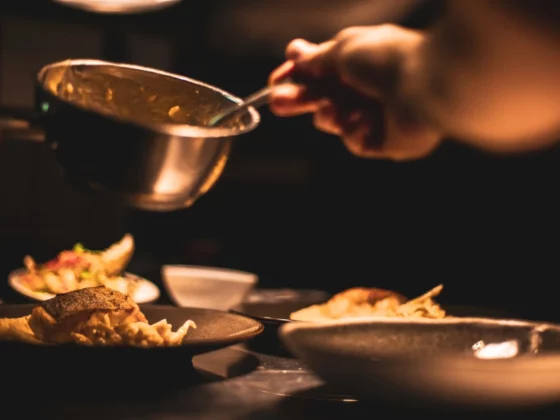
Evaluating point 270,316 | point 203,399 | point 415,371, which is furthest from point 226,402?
point 270,316

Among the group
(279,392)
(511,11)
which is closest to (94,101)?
(279,392)

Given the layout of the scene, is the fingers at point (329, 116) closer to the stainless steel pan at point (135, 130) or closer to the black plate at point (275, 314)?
the stainless steel pan at point (135, 130)

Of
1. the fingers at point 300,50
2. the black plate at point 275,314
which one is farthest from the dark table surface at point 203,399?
the fingers at point 300,50

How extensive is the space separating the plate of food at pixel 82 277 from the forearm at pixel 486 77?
0.97 meters

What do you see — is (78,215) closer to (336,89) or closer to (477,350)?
(336,89)

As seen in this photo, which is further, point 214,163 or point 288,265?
point 288,265

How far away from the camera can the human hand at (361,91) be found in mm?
1145

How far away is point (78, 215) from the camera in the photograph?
10.5ft

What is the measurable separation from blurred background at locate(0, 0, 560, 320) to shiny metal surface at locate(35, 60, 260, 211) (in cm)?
164

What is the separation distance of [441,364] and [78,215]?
2.52m

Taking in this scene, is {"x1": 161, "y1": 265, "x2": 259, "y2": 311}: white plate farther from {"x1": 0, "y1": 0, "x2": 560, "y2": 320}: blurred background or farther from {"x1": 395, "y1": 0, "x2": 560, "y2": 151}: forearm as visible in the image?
{"x1": 0, "y1": 0, "x2": 560, "y2": 320}: blurred background

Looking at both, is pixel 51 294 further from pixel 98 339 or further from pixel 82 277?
pixel 98 339

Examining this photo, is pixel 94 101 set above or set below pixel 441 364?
above

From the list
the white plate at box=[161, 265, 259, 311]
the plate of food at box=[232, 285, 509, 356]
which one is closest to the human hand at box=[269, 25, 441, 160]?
the plate of food at box=[232, 285, 509, 356]
